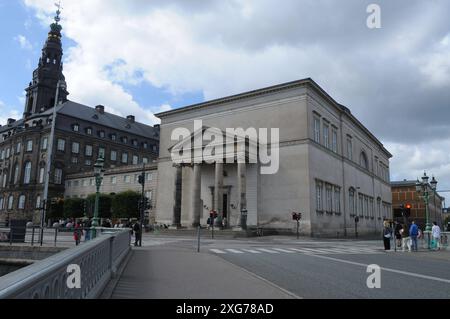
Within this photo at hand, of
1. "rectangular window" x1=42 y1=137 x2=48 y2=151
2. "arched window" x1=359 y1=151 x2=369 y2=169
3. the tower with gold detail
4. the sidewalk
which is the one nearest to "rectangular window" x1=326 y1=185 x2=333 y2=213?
"arched window" x1=359 y1=151 x2=369 y2=169

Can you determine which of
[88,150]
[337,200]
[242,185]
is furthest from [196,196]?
[88,150]

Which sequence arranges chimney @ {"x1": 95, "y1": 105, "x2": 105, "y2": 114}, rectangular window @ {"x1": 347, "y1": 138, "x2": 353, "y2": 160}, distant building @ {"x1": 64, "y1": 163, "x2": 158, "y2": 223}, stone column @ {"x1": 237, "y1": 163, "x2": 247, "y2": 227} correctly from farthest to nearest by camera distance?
chimney @ {"x1": 95, "y1": 105, "x2": 105, "y2": 114} → distant building @ {"x1": 64, "y1": 163, "x2": 158, "y2": 223} → rectangular window @ {"x1": 347, "y1": 138, "x2": 353, "y2": 160} → stone column @ {"x1": 237, "y1": 163, "x2": 247, "y2": 227}

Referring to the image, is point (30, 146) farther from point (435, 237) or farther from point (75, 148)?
point (435, 237)

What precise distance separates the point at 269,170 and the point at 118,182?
3459cm

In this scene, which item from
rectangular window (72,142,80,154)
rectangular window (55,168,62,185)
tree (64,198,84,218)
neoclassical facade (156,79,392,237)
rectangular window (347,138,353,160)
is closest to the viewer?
neoclassical facade (156,79,392,237)

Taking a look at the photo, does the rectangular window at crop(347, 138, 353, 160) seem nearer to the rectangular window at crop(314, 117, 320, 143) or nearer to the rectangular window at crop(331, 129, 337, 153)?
the rectangular window at crop(331, 129, 337, 153)

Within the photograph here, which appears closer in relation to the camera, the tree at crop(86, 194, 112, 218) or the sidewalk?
the sidewalk

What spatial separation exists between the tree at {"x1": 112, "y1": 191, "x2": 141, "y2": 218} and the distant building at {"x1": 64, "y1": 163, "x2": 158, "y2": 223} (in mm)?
2545

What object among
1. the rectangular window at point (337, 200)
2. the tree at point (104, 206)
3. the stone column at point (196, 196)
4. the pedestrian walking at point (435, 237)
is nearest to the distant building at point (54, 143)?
the tree at point (104, 206)

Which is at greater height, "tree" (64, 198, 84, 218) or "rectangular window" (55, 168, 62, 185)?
"rectangular window" (55, 168, 62, 185)

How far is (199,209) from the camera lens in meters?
47.8

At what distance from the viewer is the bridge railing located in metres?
3.30

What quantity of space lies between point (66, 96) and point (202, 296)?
100624 mm
